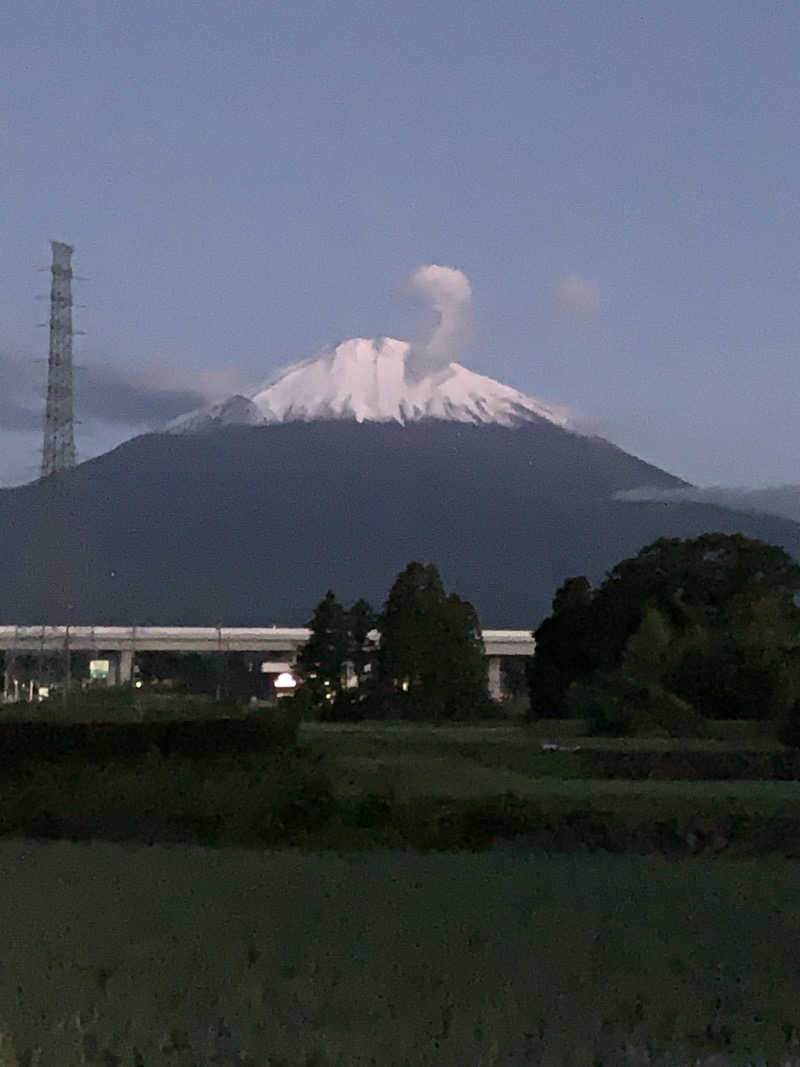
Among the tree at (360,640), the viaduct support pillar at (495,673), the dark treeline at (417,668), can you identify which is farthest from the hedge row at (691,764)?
the viaduct support pillar at (495,673)

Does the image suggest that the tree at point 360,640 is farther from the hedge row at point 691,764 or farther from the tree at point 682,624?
the hedge row at point 691,764

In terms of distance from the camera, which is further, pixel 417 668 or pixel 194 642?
pixel 194 642

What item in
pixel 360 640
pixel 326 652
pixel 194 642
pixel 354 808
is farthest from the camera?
pixel 194 642

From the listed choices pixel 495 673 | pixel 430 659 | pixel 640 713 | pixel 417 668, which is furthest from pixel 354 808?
pixel 495 673

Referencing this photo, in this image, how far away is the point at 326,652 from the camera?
5444 cm

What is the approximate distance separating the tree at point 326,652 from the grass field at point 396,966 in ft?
129

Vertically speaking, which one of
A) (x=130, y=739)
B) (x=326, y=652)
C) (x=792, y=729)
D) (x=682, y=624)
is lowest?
(x=792, y=729)

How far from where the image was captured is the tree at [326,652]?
177 feet

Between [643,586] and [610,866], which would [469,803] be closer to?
[610,866]

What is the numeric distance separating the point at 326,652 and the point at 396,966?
45700 millimetres

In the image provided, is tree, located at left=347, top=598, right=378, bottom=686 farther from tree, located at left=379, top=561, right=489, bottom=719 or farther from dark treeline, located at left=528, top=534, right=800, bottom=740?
dark treeline, located at left=528, top=534, right=800, bottom=740

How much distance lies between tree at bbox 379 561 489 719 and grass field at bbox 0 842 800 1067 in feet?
119

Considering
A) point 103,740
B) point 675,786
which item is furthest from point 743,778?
point 103,740

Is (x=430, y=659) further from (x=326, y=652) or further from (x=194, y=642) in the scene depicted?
(x=194, y=642)
